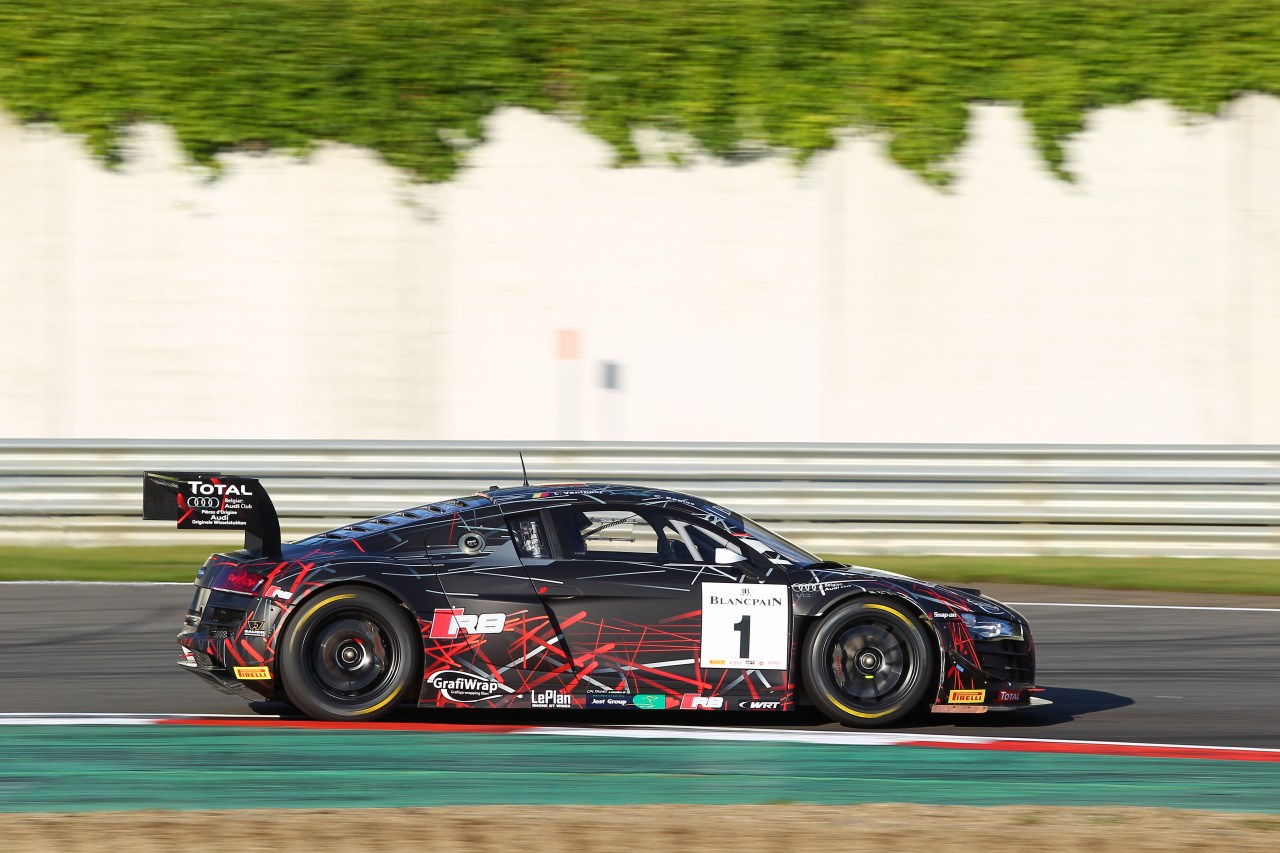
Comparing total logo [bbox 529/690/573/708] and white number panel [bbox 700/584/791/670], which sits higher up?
white number panel [bbox 700/584/791/670]

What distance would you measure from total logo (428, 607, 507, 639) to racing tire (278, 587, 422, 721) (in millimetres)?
112

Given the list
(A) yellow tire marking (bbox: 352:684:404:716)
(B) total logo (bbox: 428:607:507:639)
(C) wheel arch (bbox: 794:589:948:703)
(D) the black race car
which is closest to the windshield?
(D) the black race car

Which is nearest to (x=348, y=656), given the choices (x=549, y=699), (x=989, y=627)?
(x=549, y=699)

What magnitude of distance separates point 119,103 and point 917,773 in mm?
12390

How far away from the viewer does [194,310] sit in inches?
652

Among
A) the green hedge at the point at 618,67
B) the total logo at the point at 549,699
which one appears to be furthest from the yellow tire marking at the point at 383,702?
the green hedge at the point at 618,67

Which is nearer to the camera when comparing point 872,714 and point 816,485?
point 872,714

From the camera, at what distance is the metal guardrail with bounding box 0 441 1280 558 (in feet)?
48.8

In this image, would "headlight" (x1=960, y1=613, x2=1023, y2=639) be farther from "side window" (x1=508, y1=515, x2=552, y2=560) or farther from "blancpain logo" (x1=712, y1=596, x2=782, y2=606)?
"side window" (x1=508, y1=515, x2=552, y2=560)

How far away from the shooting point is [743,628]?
7762 mm

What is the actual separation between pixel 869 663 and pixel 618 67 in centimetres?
971

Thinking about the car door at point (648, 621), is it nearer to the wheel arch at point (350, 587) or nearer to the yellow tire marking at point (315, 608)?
the wheel arch at point (350, 587)

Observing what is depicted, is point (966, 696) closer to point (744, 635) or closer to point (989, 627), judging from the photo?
point (989, 627)

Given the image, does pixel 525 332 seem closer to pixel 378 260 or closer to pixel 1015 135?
pixel 378 260
